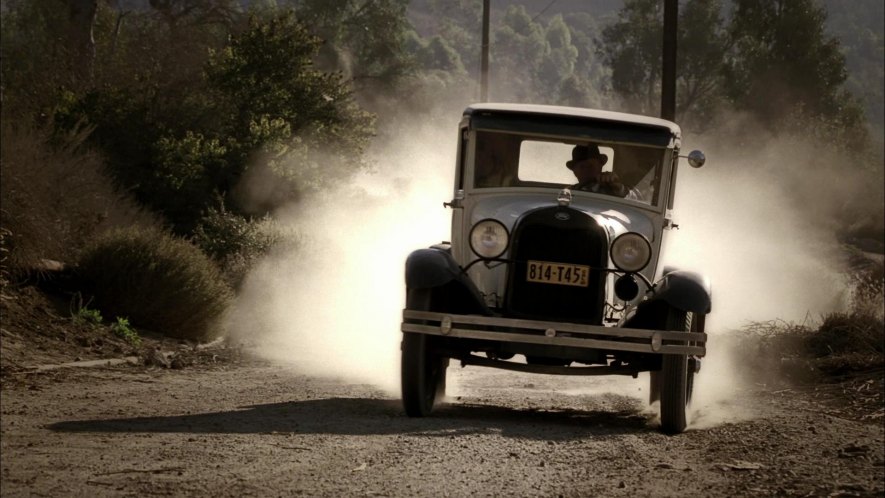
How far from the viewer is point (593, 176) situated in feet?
39.6

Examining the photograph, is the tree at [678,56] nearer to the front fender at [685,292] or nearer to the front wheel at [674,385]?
the front fender at [685,292]

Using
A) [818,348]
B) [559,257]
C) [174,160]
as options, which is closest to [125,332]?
[559,257]

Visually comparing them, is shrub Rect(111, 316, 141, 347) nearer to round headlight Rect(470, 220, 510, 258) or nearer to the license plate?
round headlight Rect(470, 220, 510, 258)

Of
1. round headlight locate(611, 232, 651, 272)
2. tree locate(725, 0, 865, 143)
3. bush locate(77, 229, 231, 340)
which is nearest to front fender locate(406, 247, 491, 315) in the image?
round headlight locate(611, 232, 651, 272)

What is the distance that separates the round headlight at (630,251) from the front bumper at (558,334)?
0.58 metres

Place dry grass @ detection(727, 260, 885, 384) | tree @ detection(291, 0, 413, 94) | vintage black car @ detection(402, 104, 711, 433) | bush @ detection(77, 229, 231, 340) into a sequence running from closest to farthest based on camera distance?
vintage black car @ detection(402, 104, 711, 433)
dry grass @ detection(727, 260, 885, 384)
bush @ detection(77, 229, 231, 340)
tree @ detection(291, 0, 413, 94)

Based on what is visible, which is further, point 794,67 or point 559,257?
point 794,67

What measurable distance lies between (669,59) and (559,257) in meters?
15.9

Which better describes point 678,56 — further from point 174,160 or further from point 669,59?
point 174,160

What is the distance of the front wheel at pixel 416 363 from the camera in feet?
34.3

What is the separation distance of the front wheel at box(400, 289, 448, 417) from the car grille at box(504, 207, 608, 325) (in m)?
0.71

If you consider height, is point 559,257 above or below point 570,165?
below

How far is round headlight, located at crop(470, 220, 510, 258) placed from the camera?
10664 millimetres

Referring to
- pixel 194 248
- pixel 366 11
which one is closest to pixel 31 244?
pixel 194 248
